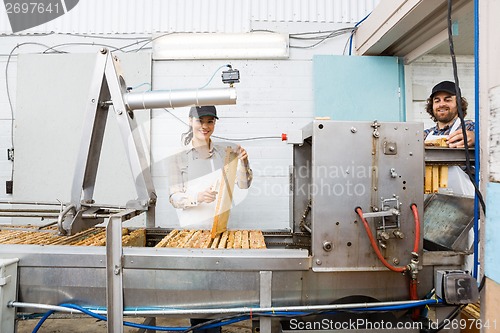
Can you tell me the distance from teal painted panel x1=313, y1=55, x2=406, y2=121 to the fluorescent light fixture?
48 cm

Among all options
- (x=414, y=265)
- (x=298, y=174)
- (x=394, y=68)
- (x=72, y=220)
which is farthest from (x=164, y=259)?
(x=394, y=68)

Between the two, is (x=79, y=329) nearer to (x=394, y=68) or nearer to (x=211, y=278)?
(x=211, y=278)

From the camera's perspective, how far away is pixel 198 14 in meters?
3.03

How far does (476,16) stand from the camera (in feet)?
4.10

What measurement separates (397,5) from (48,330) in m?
3.96

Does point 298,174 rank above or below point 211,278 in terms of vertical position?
above

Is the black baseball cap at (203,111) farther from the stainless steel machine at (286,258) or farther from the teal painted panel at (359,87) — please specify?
the teal painted panel at (359,87)

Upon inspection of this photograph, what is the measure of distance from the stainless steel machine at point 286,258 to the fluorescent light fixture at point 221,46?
1810mm

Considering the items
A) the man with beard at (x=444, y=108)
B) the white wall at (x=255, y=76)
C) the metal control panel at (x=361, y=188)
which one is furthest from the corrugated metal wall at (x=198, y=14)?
the metal control panel at (x=361, y=188)

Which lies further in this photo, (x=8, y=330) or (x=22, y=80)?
(x=22, y=80)

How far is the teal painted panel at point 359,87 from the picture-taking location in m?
2.96

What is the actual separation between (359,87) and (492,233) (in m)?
2.17

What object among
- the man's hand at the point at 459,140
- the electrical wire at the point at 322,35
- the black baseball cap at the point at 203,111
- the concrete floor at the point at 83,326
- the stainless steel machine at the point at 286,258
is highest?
the electrical wire at the point at 322,35

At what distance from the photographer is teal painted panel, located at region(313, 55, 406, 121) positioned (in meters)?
2.96
